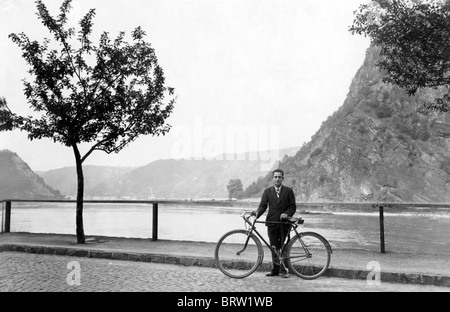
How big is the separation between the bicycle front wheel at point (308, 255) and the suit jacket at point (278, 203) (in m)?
0.46

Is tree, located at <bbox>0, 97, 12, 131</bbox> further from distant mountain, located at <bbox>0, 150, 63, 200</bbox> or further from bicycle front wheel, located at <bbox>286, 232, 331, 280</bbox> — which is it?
distant mountain, located at <bbox>0, 150, 63, 200</bbox>

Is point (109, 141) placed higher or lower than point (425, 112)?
lower

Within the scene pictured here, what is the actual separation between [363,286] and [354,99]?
145 m

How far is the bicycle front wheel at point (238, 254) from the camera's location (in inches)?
291

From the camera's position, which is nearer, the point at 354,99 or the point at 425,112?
the point at 425,112

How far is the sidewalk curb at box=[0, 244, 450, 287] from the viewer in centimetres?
697

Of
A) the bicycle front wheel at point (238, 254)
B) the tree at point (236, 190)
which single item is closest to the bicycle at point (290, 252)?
the bicycle front wheel at point (238, 254)

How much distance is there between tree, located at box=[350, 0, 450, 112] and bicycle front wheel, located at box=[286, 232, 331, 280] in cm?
500

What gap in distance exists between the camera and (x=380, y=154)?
4860 inches

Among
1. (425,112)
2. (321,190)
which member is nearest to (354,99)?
(425,112)

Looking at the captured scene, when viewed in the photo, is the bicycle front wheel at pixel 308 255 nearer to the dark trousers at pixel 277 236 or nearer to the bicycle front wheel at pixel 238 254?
the dark trousers at pixel 277 236
